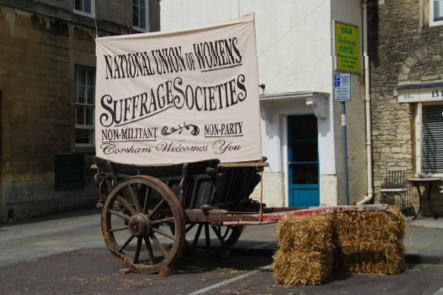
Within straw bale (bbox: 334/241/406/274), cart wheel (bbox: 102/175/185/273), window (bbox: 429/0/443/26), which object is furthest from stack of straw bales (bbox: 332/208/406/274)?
window (bbox: 429/0/443/26)

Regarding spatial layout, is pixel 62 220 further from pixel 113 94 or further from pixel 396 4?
pixel 396 4

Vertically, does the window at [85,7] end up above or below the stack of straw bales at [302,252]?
above

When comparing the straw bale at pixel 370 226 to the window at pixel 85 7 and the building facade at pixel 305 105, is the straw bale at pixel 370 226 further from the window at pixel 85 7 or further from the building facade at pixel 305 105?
the window at pixel 85 7

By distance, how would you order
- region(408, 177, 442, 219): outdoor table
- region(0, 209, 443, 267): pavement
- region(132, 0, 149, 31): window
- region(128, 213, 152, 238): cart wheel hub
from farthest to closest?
region(132, 0, 149, 31): window < region(408, 177, 442, 219): outdoor table < region(0, 209, 443, 267): pavement < region(128, 213, 152, 238): cart wheel hub

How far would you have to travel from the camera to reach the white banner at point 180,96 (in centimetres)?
736

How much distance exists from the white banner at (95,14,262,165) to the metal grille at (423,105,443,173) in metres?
6.20

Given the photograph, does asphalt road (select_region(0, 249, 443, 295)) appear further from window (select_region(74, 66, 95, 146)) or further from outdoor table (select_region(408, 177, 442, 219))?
window (select_region(74, 66, 95, 146))

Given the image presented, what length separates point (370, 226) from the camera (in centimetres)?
724

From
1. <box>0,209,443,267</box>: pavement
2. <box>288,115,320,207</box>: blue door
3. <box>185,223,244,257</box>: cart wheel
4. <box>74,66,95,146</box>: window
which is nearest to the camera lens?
<box>185,223,244,257</box>: cart wheel

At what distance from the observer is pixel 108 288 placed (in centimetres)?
688

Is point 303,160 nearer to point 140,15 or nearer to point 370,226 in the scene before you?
point 370,226

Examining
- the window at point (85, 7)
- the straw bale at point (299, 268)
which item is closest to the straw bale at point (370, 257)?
the straw bale at point (299, 268)

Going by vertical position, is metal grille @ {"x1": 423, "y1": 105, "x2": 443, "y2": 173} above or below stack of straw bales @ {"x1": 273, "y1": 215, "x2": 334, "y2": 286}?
above

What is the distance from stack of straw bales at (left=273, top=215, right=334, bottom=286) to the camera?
655cm
